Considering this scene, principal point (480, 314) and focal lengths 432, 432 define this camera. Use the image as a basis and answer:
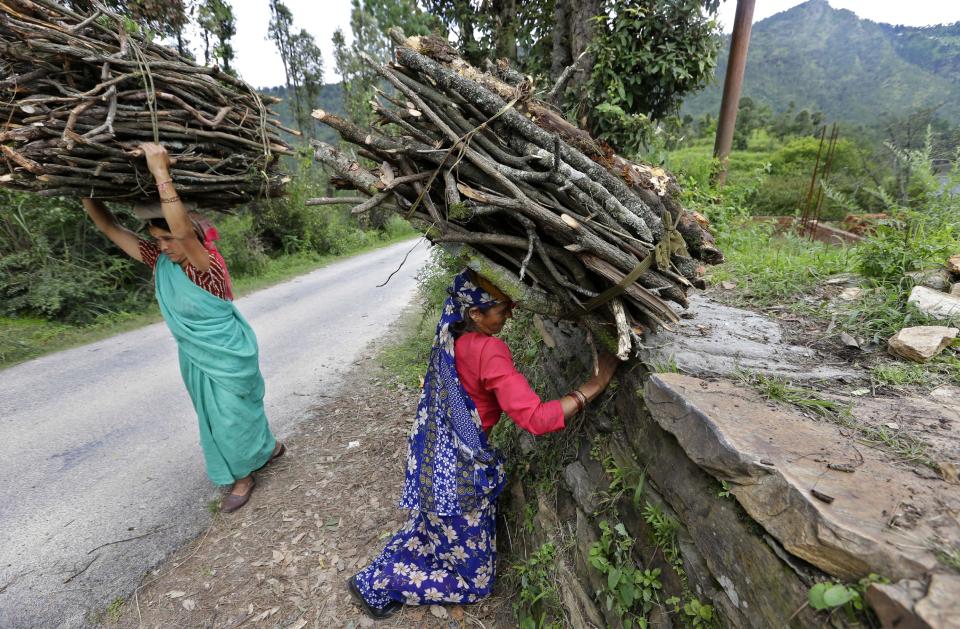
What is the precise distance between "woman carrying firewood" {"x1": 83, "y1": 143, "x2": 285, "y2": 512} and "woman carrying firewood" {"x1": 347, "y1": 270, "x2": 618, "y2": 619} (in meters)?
1.24

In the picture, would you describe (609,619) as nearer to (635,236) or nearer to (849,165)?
(635,236)

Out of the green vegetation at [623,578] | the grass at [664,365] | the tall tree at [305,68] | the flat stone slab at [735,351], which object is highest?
the tall tree at [305,68]

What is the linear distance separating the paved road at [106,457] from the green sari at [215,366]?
0.46 metres

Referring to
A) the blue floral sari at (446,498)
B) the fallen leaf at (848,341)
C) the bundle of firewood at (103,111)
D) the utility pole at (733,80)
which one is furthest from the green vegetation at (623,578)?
the utility pole at (733,80)

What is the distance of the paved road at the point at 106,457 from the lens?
2430 mm

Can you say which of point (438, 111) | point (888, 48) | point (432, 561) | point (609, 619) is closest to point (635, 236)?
point (438, 111)

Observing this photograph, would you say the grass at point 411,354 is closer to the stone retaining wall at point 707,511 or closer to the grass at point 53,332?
the stone retaining wall at point 707,511

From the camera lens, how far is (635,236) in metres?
A: 1.82

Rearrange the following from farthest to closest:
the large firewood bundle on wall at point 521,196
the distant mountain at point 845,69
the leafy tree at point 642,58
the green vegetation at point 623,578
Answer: the distant mountain at point 845,69
the leafy tree at point 642,58
the large firewood bundle on wall at point 521,196
the green vegetation at point 623,578

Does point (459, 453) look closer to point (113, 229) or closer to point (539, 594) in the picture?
point (539, 594)

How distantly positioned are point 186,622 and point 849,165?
35.9 meters

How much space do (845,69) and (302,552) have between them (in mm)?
104290

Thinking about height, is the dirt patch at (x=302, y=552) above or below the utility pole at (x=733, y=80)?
below

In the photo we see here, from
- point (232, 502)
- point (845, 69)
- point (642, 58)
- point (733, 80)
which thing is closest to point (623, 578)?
point (232, 502)
